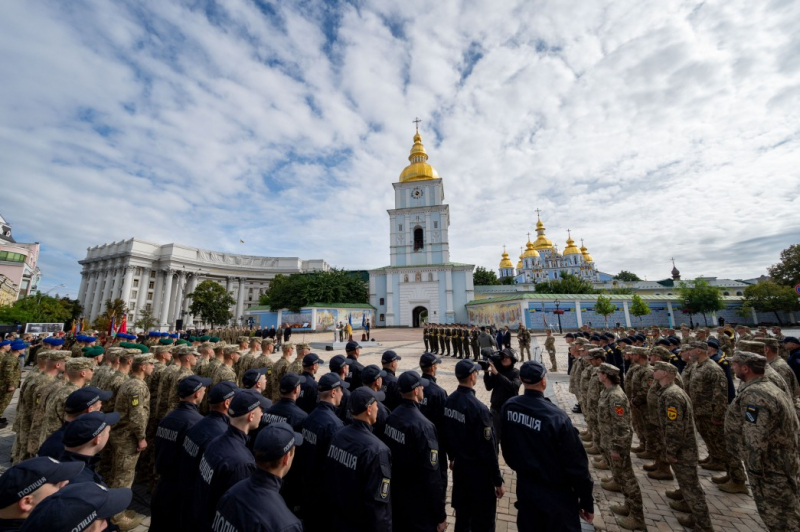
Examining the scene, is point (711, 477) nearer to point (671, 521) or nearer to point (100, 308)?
point (671, 521)

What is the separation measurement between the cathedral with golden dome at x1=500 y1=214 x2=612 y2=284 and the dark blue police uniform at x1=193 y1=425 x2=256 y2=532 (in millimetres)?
76079

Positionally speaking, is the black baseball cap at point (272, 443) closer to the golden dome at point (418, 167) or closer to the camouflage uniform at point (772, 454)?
the camouflage uniform at point (772, 454)

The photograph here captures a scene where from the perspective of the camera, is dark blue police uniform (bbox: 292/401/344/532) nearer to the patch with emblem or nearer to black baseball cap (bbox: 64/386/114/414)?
black baseball cap (bbox: 64/386/114/414)

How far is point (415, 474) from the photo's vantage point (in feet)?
10.5

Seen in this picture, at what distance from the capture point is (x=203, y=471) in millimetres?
2602

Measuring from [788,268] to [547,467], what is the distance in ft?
169

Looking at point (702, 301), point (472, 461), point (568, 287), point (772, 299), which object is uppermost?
point (568, 287)

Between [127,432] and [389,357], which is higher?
[389,357]

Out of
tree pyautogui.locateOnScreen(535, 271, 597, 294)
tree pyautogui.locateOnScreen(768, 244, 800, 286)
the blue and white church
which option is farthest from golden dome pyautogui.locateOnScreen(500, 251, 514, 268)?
tree pyautogui.locateOnScreen(768, 244, 800, 286)

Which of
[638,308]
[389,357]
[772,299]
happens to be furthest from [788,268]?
[389,357]

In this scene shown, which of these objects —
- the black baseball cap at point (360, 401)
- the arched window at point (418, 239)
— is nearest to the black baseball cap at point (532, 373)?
the black baseball cap at point (360, 401)

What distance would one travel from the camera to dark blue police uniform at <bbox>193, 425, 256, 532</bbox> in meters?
2.47

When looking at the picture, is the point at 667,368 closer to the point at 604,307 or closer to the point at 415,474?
the point at 415,474

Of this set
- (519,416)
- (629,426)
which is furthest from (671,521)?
(519,416)
